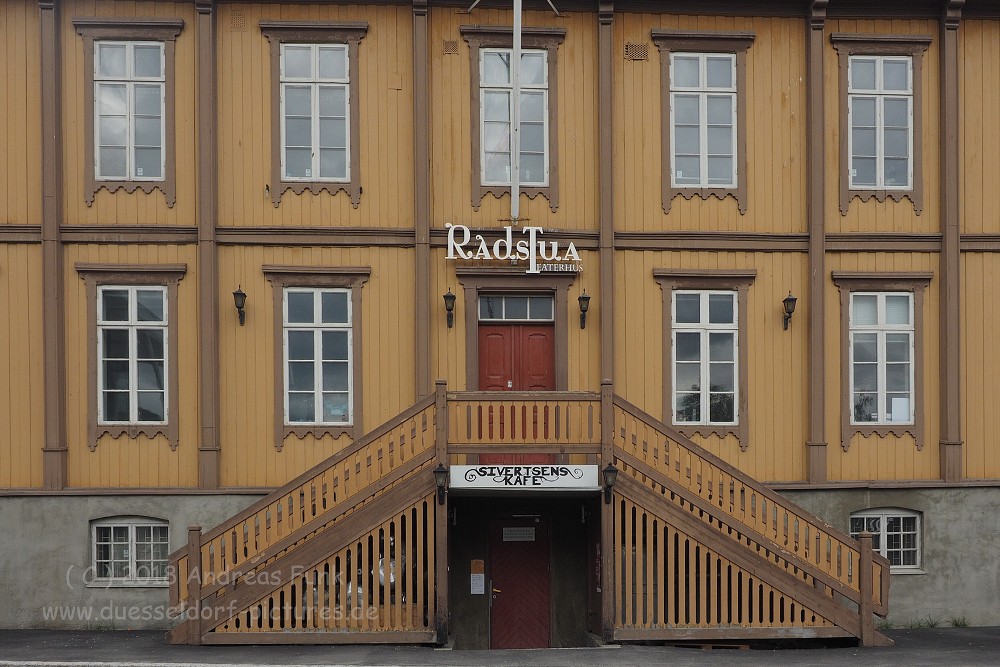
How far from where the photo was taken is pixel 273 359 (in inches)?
597

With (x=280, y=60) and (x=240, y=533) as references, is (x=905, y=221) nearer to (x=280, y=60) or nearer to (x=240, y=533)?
(x=280, y=60)

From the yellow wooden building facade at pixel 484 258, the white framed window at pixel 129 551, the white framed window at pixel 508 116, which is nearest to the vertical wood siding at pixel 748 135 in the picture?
the yellow wooden building facade at pixel 484 258

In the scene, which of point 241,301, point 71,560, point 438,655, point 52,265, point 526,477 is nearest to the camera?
point 438,655

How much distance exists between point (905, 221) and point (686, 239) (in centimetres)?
333

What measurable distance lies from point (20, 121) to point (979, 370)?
1447 cm

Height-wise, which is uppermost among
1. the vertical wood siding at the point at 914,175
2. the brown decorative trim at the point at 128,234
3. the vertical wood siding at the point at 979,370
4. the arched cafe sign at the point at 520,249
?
the vertical wood siding at the point at 914,175

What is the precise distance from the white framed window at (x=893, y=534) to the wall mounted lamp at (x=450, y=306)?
6547 millimetres

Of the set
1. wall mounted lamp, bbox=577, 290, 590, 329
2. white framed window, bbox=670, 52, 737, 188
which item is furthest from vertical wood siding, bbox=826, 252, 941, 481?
wall mounted lamp, bbox=577, 290, 590, 329

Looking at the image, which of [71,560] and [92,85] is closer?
[71,560]

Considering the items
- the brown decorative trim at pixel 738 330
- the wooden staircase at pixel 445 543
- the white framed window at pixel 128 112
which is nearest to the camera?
the wooden staircase at pixel 445 543

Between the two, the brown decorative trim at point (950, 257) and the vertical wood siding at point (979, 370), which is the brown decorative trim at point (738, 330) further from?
the vertical wood siding at point (979, 370)

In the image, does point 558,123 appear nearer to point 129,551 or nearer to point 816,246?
point 816,246

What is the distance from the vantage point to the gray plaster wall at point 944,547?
1525cm

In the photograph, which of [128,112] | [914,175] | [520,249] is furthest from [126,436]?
[914,175]
